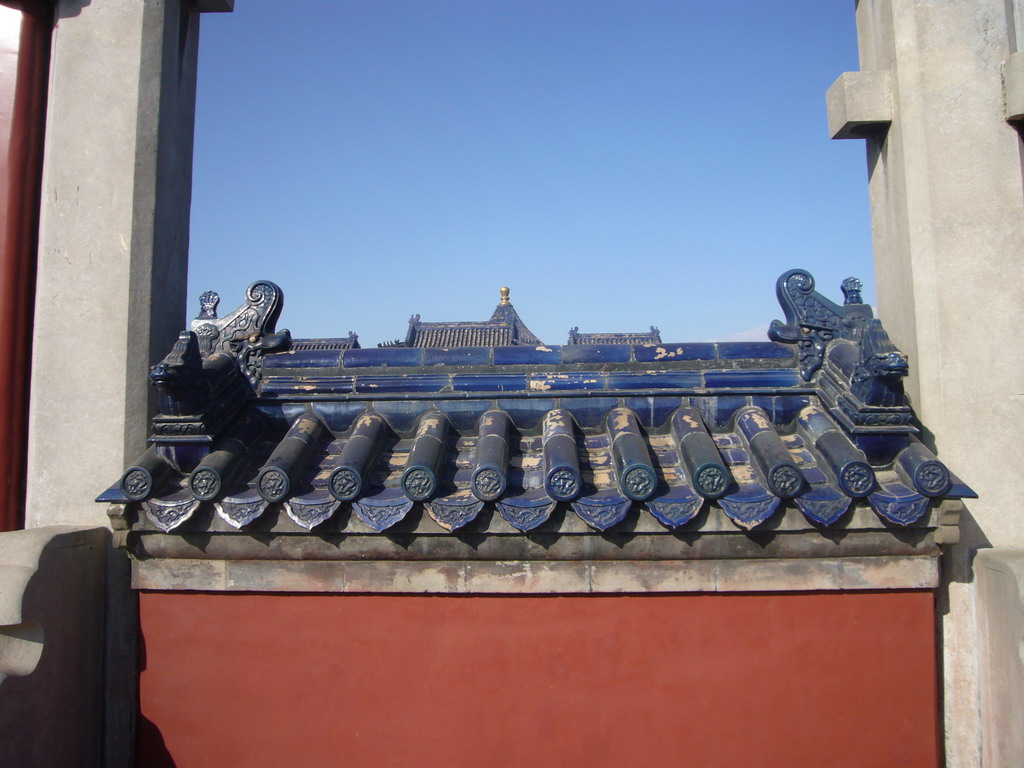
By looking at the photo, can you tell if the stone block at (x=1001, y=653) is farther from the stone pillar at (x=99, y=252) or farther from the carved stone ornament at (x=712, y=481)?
the stone pillar at (x=99, y=252)

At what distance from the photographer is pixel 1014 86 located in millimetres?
4434

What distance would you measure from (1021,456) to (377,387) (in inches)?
151

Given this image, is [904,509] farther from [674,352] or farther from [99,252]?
[99,252]

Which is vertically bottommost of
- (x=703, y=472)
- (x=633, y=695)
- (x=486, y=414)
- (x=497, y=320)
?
(x=633, y=695)

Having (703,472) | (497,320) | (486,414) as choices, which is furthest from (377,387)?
(497,320)

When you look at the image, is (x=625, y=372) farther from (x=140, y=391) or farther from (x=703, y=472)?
(x=140, y=391)

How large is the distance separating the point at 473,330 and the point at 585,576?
81.9 feet

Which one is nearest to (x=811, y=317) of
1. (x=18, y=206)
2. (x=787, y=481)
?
(x=787, y=481)

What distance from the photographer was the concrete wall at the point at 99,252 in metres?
4.46

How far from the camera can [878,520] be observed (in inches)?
148

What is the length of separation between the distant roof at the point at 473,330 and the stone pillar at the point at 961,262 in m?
23.3

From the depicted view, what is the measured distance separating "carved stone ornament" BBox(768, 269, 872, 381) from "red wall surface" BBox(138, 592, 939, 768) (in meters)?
1.48

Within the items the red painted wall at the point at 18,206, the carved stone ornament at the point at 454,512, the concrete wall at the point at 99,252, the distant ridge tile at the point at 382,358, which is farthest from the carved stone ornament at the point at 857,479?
the red painted wall at the point at 18,206

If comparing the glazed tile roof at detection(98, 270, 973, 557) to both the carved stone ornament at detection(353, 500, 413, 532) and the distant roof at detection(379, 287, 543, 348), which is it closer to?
the carved stone ornament at detection(353, 500, 413, 532)
